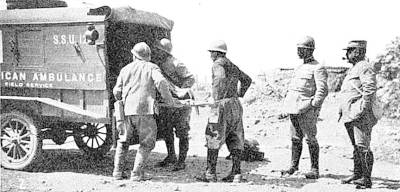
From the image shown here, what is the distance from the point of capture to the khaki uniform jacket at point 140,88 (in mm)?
7070

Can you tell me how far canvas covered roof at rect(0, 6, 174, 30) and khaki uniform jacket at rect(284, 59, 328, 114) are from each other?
2.44m

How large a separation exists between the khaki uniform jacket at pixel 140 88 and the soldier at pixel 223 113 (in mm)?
643

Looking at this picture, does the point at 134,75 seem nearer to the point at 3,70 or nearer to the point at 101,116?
the point at 101,116

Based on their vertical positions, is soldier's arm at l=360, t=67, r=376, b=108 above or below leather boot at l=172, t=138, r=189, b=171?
above

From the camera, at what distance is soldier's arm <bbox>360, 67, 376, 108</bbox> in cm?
679

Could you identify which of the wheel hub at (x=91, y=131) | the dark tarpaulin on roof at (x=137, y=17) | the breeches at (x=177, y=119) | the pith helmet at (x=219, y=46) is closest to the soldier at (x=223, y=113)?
the pith helmet at (x=219, y=46)

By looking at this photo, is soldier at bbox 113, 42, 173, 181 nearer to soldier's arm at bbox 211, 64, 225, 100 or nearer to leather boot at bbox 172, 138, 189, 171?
soldier's arm at bbox 211, 64, 225, 100

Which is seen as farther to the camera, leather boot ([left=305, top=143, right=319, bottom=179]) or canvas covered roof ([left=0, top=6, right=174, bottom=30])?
leather boot ([left=305, top=143, right=319, bottom=179])

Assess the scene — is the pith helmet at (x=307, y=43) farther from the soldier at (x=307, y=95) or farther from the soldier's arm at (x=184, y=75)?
the soldier's arm at (x=184, y=75)

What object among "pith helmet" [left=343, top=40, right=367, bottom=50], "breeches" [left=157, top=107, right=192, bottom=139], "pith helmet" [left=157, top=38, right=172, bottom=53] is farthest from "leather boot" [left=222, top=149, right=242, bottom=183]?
"pith helmet" [left=343, top=40, right=367, bottom=50]

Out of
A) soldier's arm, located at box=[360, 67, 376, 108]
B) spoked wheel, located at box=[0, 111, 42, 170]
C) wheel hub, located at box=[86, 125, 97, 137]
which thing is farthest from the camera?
wheel hub, located at box=[86, 125, 97, 137]

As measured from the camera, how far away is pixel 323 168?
871cm

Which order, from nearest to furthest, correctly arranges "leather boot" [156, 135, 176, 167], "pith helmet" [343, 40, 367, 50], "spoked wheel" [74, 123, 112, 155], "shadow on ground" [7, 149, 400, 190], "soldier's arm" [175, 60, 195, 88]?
"pith helmet" [343, 40, 367, 50]
"shadow on ground" [7, 149, 400, 190]
"soldier's arm" [175, 60, 195, 88]
"leather boot" [156, 135, 176, 167]
"spoked wheel" [74, 123, 112, 155]

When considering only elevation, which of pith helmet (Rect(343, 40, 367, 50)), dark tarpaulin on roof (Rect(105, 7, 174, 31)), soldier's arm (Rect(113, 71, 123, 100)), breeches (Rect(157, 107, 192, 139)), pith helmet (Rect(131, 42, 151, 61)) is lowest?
breeches (Rect(157, 107, 192, 139))
